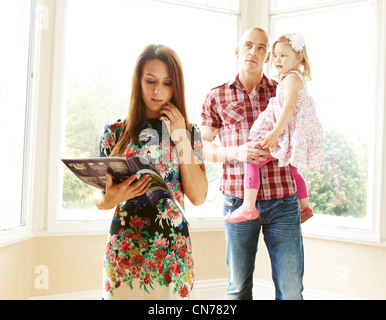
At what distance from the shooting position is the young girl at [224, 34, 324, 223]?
6.19 ft

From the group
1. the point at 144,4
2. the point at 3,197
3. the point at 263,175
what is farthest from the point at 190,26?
the point at 3,197

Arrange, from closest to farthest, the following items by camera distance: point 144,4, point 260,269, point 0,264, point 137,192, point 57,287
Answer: point 137,192 → point 0,264 → point 57,287 → point 144,4 → point 260,269

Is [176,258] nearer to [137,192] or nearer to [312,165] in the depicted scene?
[137,192]

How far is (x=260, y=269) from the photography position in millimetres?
3033

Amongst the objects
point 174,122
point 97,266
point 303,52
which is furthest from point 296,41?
point 97,266

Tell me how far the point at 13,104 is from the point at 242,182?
1435 mm

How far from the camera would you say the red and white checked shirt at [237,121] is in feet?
6.47

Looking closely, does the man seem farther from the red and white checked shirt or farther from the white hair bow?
the white hair bow

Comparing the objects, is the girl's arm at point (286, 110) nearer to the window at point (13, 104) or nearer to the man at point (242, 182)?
the man at point (242, 182)

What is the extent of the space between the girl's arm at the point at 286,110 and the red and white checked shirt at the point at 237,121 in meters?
0.15

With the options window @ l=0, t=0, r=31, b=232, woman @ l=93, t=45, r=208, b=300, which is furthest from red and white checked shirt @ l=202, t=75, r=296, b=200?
window @ l=0, t=0, r=31, b=232

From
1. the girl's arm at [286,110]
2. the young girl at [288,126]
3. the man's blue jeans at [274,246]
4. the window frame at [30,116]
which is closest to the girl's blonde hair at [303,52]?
the young girl at [288,126]

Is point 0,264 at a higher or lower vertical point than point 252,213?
lower

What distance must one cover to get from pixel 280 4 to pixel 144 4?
1015mm
